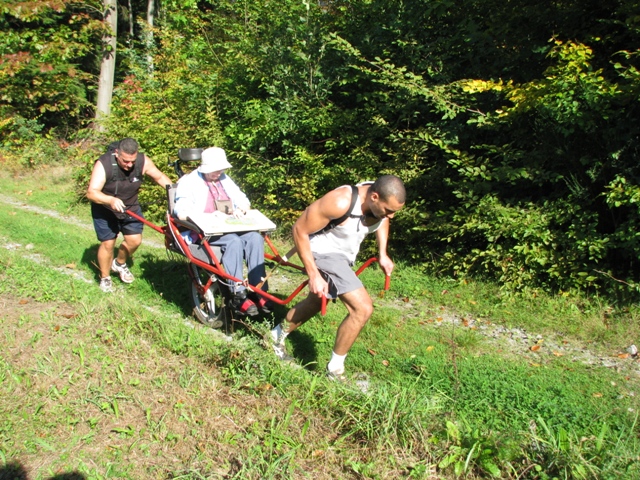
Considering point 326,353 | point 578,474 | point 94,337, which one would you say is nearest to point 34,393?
point 94,337

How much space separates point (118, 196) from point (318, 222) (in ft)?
10.5

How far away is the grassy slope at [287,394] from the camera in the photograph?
332cm

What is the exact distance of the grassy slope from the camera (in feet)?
10.9

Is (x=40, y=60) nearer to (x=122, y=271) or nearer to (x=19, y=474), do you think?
(x=122, y=271)

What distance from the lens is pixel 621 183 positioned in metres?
5.79

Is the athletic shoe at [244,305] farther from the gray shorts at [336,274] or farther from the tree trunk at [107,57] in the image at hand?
the tree trunk at [107,57]

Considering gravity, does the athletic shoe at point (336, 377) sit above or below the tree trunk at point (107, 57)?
below

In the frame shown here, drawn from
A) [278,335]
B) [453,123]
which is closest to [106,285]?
[278,335]

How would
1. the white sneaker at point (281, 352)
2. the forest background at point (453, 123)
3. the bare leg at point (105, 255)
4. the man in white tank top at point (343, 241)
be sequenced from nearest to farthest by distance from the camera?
Answer: the man in white tank top at point (343, 241)
the white sneaker at point (281, 352)
the forest background at point (453, 123)
the bare leg at point (105, 255)

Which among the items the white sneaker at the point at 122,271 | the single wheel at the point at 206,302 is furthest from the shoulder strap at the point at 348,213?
the white sneaker at the point at 122,271

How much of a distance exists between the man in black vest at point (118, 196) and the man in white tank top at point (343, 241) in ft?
8.55

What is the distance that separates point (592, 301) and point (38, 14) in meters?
17.0

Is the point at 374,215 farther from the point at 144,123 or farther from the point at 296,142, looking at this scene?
the point at 144,123

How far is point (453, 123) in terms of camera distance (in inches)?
284
